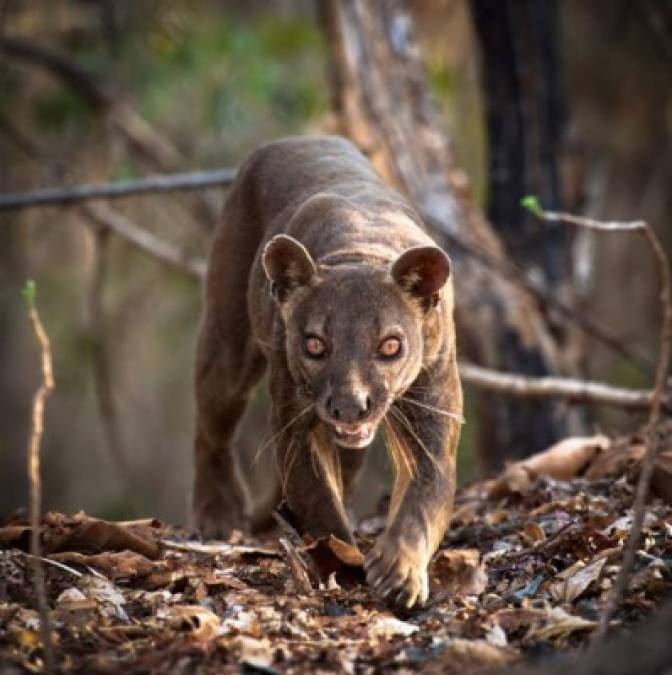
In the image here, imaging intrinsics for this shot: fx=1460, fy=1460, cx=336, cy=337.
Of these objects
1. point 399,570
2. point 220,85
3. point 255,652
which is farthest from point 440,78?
point 255,652

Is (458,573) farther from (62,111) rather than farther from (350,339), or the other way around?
(62,111)

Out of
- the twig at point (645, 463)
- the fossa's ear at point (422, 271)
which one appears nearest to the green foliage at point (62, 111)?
the fossa's ear at point (422, 271)

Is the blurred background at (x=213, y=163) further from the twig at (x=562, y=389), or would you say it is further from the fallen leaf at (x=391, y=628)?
the fallen leaf at (x=391, y=628)

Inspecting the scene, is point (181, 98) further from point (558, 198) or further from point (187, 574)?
point (187, 574)

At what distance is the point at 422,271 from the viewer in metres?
5.61

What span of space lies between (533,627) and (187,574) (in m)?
1.34

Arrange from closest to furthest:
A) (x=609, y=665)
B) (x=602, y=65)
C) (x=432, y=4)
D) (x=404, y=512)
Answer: (x=609, y=665), (x=404, y=512), (x=432, y=4), (x=602, y=65)

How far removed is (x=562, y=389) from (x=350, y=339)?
3.94 meters

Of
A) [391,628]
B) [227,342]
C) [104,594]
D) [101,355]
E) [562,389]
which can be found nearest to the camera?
[391,628]

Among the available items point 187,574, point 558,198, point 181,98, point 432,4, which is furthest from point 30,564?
point 181,98

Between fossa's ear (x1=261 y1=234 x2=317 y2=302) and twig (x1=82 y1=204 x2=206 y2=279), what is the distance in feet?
22.2

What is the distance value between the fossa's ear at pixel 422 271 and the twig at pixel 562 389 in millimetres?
2851

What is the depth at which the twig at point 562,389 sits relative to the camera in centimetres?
848

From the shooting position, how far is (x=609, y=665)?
3.14 metres
